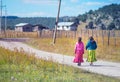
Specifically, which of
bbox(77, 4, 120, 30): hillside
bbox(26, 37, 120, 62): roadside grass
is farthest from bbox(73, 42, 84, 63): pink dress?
bbox(77, 4, 120, 30): hillside

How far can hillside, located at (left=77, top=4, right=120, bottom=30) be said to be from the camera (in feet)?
331

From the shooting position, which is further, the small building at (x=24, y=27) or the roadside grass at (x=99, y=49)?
the small building at (x=24, y=27)

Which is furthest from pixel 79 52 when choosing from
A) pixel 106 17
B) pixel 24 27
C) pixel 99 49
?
pixel 24 27

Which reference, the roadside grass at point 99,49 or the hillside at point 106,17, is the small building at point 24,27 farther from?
the roadside grass at point 99,49

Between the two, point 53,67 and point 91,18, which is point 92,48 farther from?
point 91,18

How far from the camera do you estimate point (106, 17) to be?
112938mm

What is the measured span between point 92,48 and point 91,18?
358ft

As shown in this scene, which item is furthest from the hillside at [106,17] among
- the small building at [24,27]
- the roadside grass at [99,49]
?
the roadside grass at [99,49]

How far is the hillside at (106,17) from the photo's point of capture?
100750 mm

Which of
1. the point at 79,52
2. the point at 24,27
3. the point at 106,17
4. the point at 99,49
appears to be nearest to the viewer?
the point at 79,52

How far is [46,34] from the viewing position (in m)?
83.9

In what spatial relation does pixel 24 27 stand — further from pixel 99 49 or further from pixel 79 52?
pixel 79 52

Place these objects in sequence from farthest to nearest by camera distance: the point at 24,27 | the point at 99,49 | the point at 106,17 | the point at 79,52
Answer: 1. the point at 24,27
2. the point at 106,17
3. the point at 99,49
4. the point at 79,52

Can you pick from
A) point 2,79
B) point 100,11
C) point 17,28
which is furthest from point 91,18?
point 2,79
